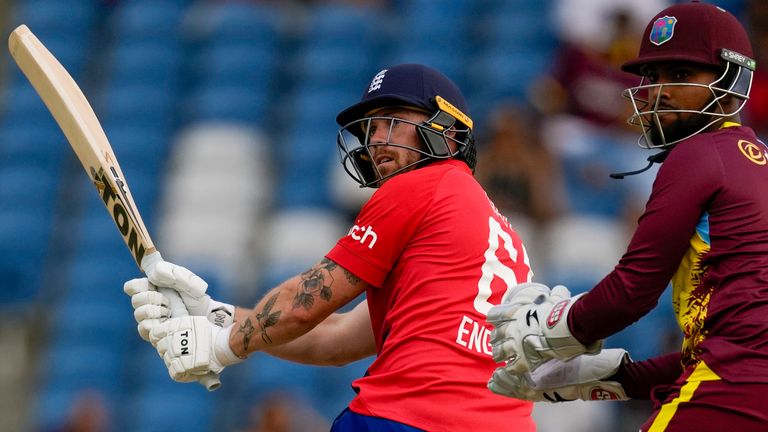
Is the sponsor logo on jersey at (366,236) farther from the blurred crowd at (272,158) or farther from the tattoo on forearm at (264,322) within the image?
the blurred crowd at (272,158)

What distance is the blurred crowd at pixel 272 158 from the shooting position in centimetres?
926

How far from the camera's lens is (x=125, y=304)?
10.4 m

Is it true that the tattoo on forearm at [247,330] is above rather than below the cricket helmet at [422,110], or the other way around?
below

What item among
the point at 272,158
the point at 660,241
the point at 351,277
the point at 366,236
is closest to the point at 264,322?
the point at 351,277

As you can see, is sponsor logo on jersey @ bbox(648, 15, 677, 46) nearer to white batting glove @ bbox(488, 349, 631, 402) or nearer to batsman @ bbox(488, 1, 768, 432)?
batsman @ bbox(488, 1, 768, 432)

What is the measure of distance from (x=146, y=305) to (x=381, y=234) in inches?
37.1

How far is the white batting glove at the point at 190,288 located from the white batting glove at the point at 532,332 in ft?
4.24

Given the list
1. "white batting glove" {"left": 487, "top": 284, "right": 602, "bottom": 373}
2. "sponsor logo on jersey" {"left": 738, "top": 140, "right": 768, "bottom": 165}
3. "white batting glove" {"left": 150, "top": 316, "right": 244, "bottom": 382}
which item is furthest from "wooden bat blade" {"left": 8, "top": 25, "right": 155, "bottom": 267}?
"sponsor logo on jersey" {"left": 738, "top": 140, "right": 768, "bottom": 165}

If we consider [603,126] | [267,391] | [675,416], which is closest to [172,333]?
[675,416]

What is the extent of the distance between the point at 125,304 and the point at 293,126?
7.12ft

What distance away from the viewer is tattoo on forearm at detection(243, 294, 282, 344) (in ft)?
15.0

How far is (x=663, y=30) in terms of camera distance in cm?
410

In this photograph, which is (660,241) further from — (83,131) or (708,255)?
(83,131)

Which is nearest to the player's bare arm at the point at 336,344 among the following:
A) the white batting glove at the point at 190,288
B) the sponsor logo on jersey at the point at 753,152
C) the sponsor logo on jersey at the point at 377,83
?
the white batting glove at the point at 190,288
